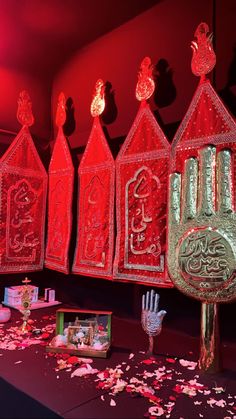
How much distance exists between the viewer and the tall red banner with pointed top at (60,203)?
2016 mm

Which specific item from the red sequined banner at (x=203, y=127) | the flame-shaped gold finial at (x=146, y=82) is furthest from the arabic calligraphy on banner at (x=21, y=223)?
the red sequined banner at (x=203, y=127)

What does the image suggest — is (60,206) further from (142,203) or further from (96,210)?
(142,203)

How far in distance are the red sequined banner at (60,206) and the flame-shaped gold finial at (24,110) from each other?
21 centimetres

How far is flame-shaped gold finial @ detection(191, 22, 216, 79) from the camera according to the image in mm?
1405

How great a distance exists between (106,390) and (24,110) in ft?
5.65

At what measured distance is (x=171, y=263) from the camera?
124 cm

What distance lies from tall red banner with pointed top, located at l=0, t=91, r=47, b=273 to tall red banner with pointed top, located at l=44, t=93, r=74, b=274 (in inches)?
2.8

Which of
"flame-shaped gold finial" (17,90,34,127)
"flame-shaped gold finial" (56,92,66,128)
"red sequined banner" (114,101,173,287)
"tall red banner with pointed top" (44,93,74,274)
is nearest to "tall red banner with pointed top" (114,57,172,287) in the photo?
"red sequined banner" (114,101,173,287)

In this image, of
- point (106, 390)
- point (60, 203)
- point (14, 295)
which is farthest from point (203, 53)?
point (14, 295)

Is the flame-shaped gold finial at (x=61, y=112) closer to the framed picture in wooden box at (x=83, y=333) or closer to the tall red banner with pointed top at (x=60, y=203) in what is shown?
the tall red banner with pointed top at (x=60, y=203)

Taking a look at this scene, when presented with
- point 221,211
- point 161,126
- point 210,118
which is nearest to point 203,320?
point 221,211

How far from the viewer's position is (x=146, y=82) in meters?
1.65

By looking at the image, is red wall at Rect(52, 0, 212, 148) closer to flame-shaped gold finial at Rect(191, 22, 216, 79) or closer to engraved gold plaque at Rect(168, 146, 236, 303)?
flame-shaped gold finial at Rect(191, 22, 216, 79)

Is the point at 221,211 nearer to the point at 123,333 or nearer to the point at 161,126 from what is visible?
the point at 161,126
